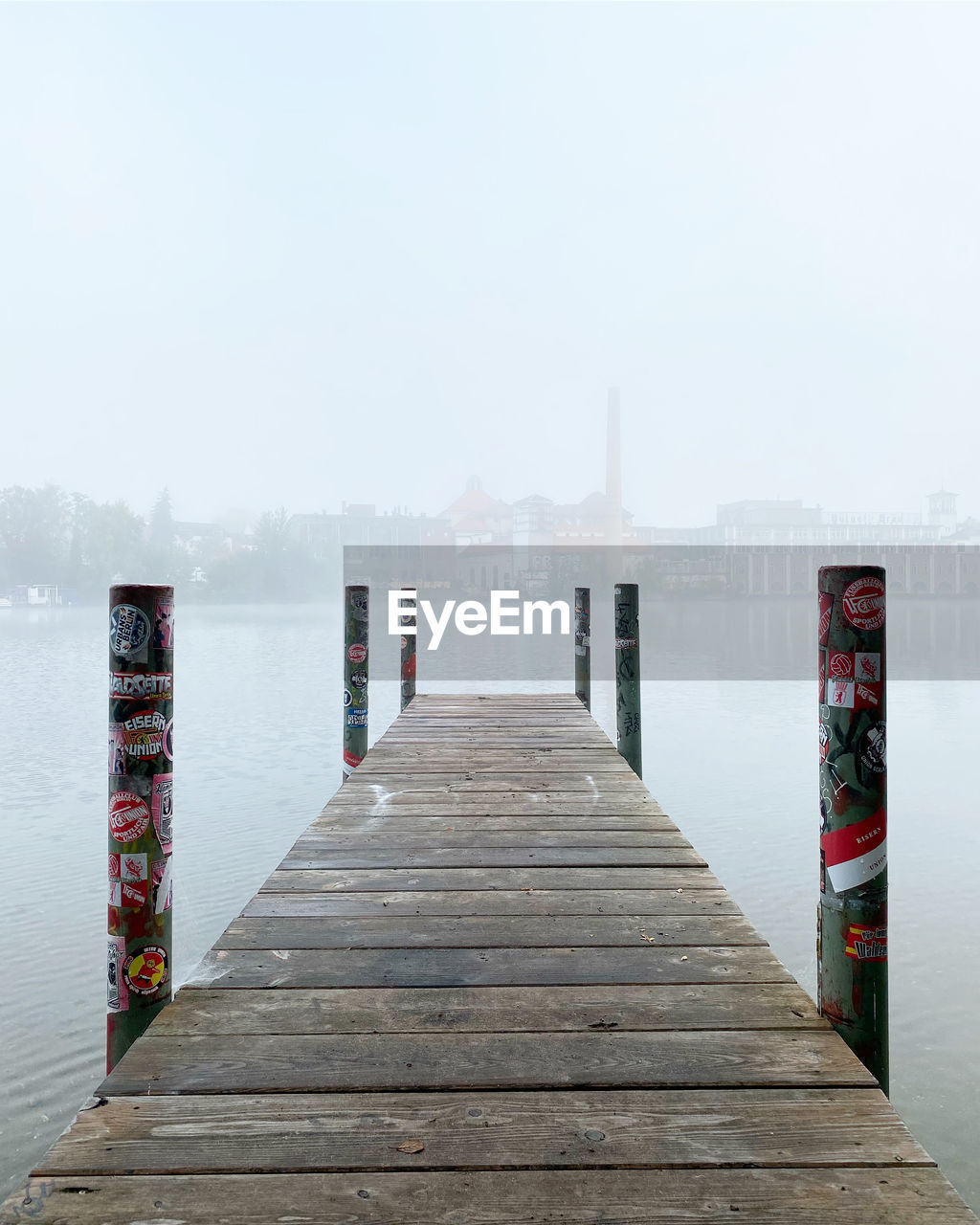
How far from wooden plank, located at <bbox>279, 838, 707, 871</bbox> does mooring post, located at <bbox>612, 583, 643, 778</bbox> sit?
10.1 feet

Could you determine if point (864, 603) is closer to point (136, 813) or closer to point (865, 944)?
point (865, 944)

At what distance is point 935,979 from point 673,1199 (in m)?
3.65

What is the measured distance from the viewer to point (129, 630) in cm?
188

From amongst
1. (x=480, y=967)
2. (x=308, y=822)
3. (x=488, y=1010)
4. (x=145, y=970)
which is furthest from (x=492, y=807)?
(x=308, y=822)

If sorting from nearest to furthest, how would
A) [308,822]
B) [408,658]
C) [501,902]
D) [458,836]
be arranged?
[501,902] < [458,836] < [308,822] < [408,658]

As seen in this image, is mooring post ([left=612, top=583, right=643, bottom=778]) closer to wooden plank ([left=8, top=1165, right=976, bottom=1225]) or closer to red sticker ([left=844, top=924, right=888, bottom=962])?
red sticker ([left=844, top=924, right=888, bottom=962])

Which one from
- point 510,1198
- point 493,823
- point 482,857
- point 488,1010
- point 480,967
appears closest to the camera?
point 510,1198

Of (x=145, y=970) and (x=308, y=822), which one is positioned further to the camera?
(x=308, y=822)

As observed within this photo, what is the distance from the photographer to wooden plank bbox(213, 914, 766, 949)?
2217 millimetres

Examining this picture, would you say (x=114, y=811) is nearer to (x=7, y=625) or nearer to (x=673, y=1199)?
(x=673, y=1199)

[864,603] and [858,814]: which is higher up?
[864,603]

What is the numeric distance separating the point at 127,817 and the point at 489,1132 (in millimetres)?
1008

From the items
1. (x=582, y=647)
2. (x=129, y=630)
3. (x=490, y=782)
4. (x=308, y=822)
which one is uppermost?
(x=129, y=630)

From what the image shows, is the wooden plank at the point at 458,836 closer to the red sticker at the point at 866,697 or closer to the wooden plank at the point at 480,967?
the wooden plank at the point at 480,967
